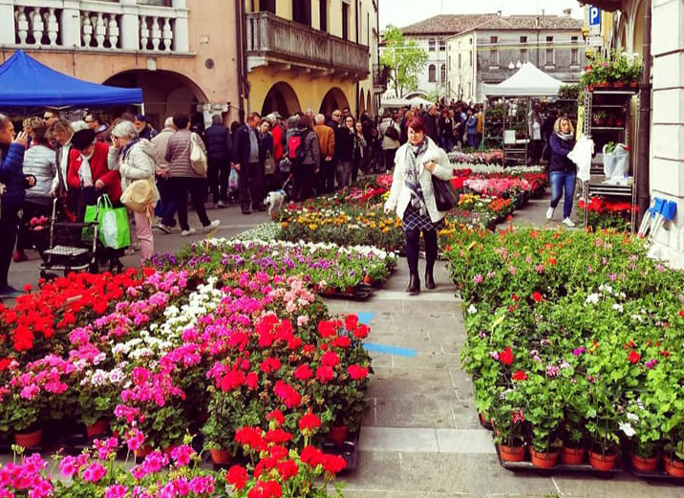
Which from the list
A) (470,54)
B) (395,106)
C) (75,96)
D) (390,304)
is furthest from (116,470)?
(470,54)

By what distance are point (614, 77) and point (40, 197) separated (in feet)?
25.1

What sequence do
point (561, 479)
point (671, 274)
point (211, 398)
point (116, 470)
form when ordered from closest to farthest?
1. point (116, 470)
2. point (561, 479)
3. point (211, 398)
4. point (671, 274)

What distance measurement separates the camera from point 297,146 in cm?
1603

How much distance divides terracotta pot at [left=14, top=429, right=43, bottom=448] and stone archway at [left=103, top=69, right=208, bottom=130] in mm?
17289

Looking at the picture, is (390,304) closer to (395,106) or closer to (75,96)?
(75,96)

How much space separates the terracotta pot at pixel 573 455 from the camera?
4.72 metres

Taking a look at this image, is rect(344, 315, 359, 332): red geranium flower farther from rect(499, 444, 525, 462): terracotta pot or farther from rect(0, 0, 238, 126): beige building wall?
rect(0, 0, 238, 126): beige building wall

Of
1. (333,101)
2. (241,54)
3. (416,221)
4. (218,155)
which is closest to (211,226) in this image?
(218,155)

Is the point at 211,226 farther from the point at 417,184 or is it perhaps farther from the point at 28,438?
the point at 28,438

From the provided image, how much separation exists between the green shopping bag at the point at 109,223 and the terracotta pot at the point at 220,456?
192 inches

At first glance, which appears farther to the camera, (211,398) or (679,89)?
(679,89)

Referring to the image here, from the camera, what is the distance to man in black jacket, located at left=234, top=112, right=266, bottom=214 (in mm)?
15734

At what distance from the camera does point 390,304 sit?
862 cm

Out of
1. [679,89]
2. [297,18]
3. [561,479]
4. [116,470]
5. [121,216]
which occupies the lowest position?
[561,479]
